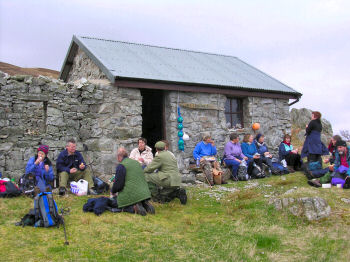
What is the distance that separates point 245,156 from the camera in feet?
33.2

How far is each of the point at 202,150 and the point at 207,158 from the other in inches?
13.7

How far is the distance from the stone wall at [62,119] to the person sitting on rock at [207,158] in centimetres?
178

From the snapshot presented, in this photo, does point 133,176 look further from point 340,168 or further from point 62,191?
point 340,168

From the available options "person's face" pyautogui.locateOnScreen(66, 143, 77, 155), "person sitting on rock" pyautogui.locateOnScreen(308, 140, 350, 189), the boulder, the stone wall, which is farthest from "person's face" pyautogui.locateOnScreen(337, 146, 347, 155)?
"person's face" pyautogui.locateOnScreen(66, 143, 77, 155)

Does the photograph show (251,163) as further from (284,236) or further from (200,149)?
(284,236)

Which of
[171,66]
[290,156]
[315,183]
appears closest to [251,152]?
[290,156]

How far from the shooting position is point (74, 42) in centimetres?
1162

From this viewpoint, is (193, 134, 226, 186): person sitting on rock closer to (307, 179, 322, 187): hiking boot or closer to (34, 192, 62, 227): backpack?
(307, 179, 322, 187): hiking boot

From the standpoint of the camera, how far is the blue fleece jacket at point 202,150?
949 centimetres

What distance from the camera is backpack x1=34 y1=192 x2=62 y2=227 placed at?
5086 mm

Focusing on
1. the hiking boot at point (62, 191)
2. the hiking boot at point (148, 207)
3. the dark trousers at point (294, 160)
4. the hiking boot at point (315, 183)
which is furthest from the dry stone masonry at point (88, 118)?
the hiking boot at point (315, 183)

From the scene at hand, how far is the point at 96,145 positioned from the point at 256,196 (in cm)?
425

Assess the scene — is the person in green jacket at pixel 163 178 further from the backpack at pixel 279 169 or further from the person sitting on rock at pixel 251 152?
the backpack at pixel 279 169

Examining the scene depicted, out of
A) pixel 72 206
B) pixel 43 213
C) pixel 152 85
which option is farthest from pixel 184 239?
pixel 152 85
